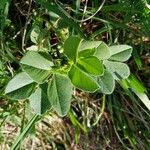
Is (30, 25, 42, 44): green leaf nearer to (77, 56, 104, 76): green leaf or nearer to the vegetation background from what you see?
the vegetation background

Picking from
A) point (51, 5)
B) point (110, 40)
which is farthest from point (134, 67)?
point (51, 5)

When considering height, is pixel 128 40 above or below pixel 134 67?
above

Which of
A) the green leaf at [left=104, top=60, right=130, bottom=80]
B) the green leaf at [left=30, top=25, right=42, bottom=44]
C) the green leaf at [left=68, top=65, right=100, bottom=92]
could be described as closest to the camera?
the green leaf at [left=68, top=65, right=100, bottom=92]

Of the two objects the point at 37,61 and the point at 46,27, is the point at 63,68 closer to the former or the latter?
the point at 37,61

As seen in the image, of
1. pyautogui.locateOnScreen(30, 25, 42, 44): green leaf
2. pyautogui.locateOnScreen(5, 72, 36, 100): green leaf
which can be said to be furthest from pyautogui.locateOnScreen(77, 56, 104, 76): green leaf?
pyautogui.locateOnScreen(30, 25, 42, 44): green leaf

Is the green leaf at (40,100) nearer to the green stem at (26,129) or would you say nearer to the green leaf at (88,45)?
the green leaf at (88,45)

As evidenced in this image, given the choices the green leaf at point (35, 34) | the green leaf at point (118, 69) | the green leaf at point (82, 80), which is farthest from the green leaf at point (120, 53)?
the green leaf at point (35, 34)
